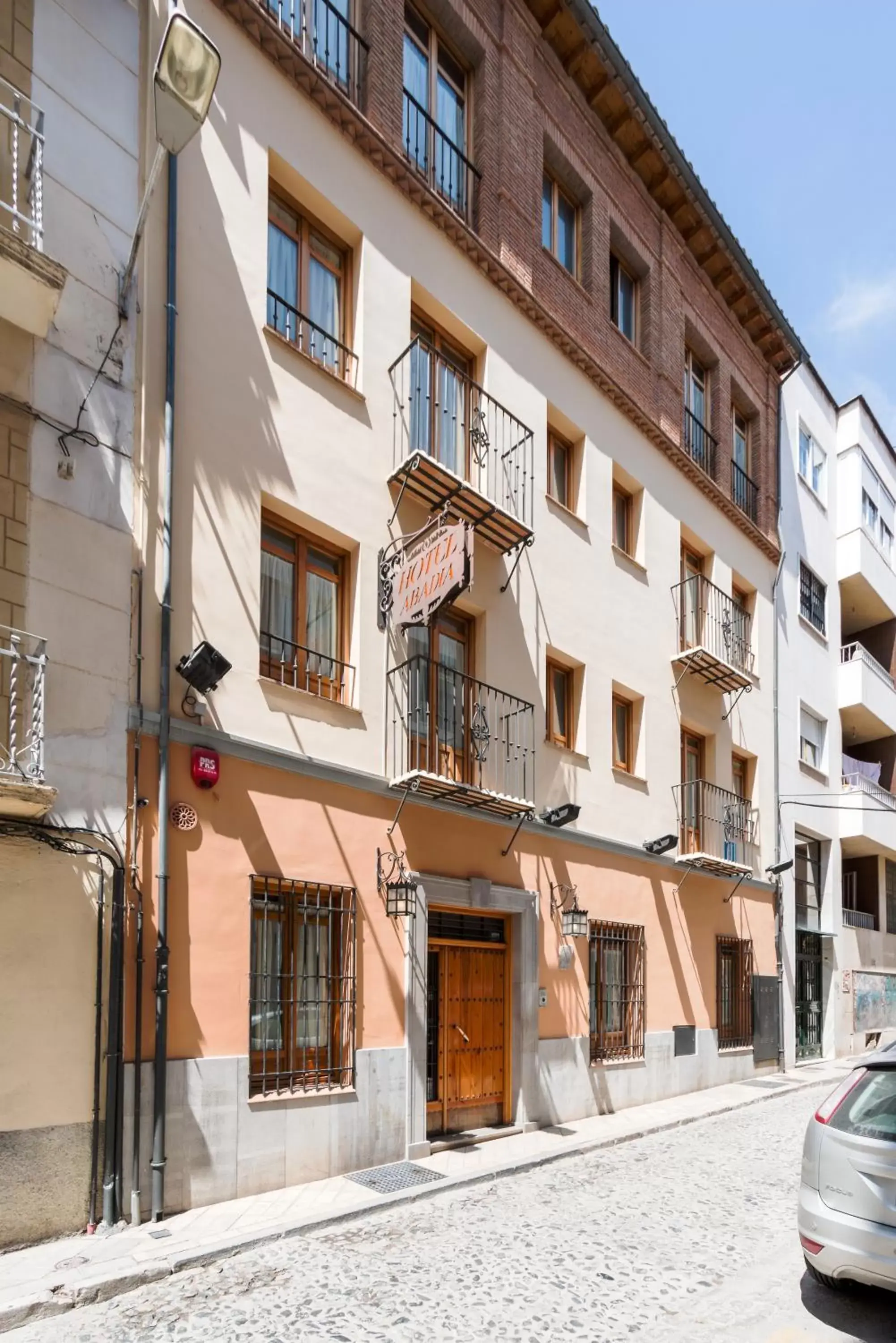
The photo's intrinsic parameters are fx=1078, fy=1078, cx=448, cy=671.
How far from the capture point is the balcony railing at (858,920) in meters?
23.6

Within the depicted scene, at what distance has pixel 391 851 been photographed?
10.2 metres

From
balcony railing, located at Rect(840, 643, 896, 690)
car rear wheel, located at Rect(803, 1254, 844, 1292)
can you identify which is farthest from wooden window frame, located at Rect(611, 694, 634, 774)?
balcony railing, located at Rect(840, 643, 896, 690)

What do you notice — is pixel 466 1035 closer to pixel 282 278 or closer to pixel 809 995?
pixel 282 278

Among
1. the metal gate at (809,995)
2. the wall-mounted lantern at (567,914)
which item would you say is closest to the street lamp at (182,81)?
the wall-mounted lantern at (567,914)

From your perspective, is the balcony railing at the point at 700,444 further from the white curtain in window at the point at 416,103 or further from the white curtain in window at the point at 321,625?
the white curtain in window at the point at 321,625

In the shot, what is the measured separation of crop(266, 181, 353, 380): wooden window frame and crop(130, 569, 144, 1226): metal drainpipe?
11.2 ft

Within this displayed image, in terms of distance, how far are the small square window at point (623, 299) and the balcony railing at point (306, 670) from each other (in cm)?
840

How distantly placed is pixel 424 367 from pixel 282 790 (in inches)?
200

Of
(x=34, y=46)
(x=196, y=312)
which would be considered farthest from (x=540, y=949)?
(x=34, y=46)

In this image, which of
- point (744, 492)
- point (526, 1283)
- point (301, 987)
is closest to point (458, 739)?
point (301, 987)

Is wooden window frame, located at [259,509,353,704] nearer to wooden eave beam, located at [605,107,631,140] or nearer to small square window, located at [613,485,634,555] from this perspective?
small square window, located at [613,485,634,555]

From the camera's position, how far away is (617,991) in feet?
Answer: 45.8

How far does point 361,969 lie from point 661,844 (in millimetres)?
6371

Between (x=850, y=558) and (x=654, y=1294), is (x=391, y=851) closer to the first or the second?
(x=654, y=1294)
